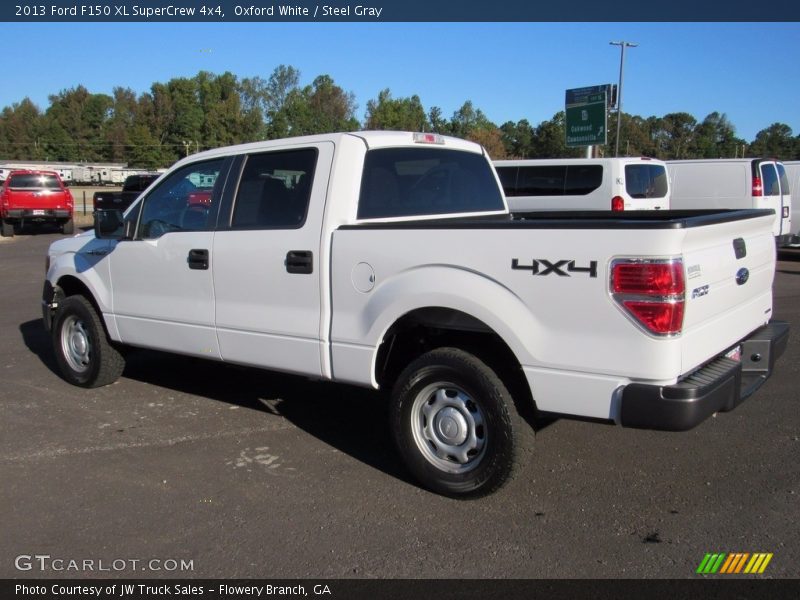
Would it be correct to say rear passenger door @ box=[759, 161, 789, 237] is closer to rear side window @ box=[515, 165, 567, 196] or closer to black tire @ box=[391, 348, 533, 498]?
rear side window @ box=[515, 165, 567, 196]

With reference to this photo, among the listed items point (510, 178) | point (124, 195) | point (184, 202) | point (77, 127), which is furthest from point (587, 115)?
point (77, 127)

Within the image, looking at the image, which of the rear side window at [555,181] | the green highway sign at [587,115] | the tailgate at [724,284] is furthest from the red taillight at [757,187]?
the green highway sign at [587,115]

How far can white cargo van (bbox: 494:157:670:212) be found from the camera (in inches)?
549

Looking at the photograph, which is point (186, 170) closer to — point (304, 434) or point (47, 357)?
point (304, 434)

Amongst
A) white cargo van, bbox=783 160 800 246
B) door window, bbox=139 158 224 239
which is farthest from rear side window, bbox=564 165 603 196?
door window, bbox=139 158 224 239

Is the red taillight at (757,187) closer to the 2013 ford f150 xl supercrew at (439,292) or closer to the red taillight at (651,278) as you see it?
the 2013 ford f150 xl supercrew at (439,292)

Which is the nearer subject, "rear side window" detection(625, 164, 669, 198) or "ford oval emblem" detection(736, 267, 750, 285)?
"ford oval emblem" detection(736, 267, 750, 285)

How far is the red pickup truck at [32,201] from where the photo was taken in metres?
21.0

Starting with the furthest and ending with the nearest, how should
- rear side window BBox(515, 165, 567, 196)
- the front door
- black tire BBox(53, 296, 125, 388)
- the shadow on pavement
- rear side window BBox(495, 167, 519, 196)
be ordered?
rear side window BBox(495, 167, 519, 196) → rear side window BBox(515, 165, 567, 196) → black tire BBox(53, 296, 125, 388) → the front door → the shadow on pavement

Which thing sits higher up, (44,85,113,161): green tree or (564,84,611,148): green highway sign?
(44,85,113,161): green tree

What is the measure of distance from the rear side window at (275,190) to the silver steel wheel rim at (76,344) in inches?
84.7

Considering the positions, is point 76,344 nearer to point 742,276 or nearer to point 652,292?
point 652,292

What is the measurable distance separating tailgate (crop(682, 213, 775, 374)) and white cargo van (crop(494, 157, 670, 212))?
9834 mm
